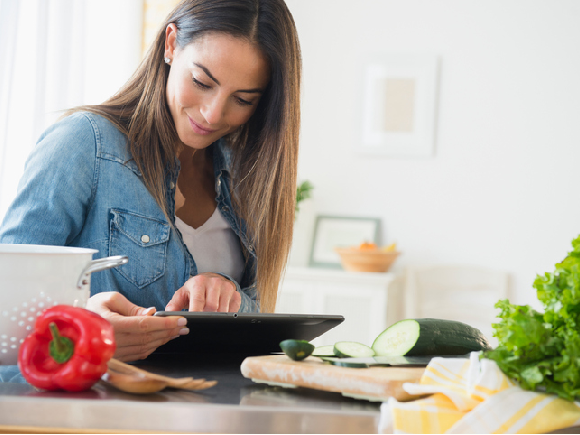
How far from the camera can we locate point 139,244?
1345 mm

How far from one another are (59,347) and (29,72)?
1.92 metres

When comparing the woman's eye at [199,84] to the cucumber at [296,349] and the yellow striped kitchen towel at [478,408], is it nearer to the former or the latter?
the cucumber at [296,349]

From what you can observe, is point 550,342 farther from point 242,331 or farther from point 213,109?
point 213,109

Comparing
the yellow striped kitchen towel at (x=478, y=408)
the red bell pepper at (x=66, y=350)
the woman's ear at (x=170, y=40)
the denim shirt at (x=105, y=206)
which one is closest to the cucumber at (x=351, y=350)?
the yellow striped kitchen towel at (x=478, y=408)

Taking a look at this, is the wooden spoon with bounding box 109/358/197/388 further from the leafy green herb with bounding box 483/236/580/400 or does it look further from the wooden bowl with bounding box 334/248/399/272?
the wooden bowl with bounding box 334/248/399/272

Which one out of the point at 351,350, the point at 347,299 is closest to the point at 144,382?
the point at 351,350

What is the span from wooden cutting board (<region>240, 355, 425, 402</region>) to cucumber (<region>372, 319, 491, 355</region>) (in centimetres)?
11

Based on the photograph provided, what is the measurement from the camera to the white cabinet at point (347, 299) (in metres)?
3.55

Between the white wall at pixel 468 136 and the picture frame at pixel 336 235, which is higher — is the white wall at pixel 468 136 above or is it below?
above

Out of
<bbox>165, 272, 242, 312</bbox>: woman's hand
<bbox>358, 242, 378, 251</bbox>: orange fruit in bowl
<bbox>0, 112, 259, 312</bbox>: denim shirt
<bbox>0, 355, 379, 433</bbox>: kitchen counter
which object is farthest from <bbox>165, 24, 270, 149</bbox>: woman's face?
<bbox>358, 242, 378, 251</bbox>: orange fruit in bowl

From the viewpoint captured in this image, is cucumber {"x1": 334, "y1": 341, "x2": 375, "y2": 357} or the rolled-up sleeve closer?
cucumber {"x1": 334, "y1": 341, "x2": 375, "y2": 357}

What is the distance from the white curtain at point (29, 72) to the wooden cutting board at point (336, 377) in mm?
1514

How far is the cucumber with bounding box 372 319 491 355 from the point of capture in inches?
33.3

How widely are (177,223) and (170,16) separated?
1.64 feet
